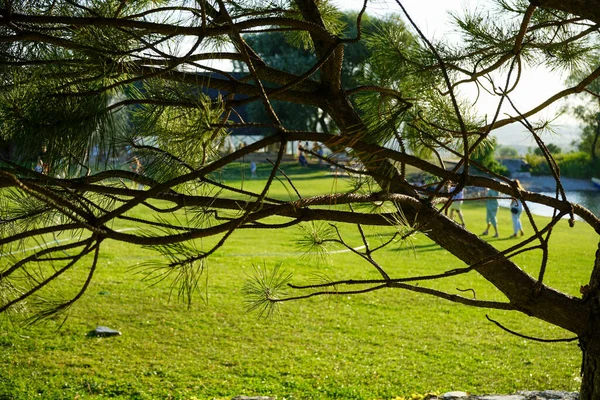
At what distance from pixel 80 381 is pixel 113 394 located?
1.15 ft

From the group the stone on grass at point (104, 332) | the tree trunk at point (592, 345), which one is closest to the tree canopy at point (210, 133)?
the tree trunk at point (592, 345)

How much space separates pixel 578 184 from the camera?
2028 cm

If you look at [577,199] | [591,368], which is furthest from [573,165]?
[591,368]

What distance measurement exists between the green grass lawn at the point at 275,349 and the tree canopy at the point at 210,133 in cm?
137

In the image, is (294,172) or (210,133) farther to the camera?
(294,172)

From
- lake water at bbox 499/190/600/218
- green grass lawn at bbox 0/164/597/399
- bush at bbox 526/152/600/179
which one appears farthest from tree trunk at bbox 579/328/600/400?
bush at bbox 526/152/600/179

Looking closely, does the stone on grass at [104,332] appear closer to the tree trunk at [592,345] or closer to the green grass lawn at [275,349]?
the green grass lawn at [275,349]

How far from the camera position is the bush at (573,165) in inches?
819

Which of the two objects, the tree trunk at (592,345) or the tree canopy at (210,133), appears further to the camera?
the tree trunk at (592,345)

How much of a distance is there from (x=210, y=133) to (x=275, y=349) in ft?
14.1

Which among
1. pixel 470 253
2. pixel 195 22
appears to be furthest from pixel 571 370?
pixel 195 22

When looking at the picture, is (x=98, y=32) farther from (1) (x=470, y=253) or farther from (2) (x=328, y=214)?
(1) (x=470, y=253)

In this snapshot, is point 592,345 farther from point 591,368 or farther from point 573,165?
point 573,165

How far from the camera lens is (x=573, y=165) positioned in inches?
840
